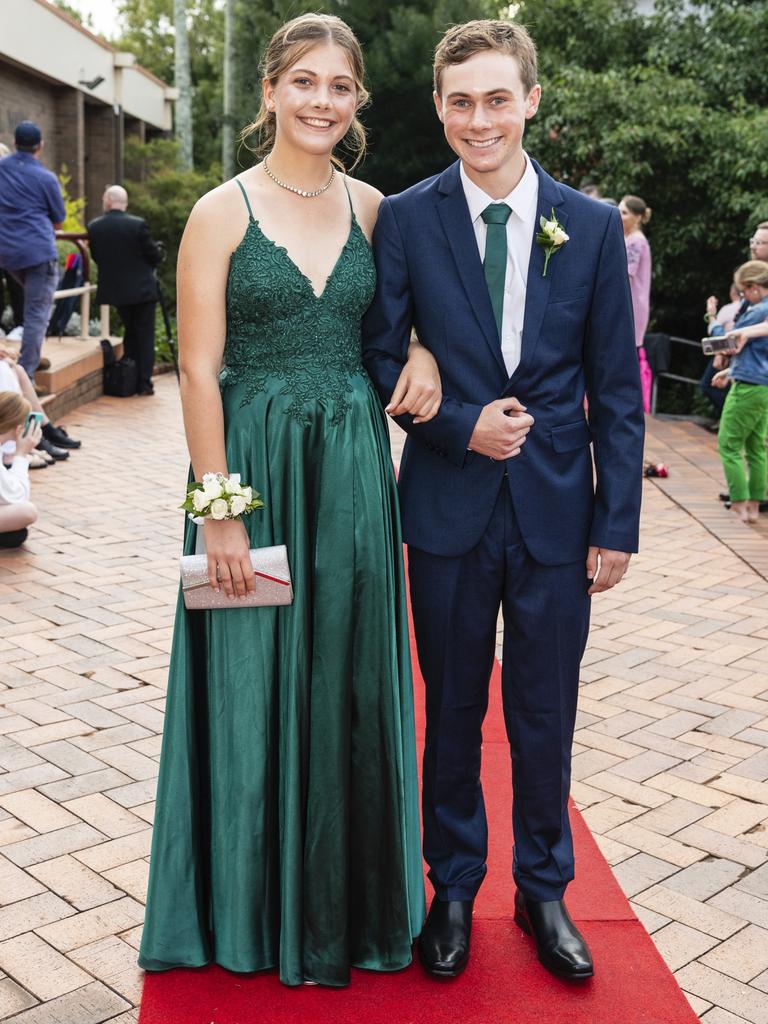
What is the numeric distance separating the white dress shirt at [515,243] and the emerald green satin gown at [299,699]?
0.28 m

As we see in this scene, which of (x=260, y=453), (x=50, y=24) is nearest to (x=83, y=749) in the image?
(x=260, y=453)

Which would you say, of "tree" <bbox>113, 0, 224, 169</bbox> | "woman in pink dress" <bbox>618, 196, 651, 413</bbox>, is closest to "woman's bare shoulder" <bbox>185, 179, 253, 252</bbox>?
"woman in pink dress" <bbox>618, 196, 651, 413</bbox>

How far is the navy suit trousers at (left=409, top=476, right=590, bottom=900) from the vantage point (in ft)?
8.72

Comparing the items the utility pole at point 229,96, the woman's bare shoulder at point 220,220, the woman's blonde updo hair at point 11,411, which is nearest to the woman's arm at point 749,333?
the woman's blonde updo hair at point 11,411

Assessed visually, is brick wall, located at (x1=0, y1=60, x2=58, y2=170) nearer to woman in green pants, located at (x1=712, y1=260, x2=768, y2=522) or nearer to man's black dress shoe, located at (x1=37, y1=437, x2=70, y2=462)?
man's black dress shoe, located at (x1=37, y1=437, x2=70, y2=462)

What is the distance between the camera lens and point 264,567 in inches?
99.6

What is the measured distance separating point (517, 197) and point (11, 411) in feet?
15.6

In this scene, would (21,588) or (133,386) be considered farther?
(133,386)

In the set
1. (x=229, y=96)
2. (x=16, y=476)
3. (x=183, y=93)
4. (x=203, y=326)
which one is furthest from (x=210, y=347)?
(x=229, y=96)

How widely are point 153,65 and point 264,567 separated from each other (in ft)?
150

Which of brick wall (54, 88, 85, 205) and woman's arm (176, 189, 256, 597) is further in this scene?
brick wall (54, 88, 85, 205)

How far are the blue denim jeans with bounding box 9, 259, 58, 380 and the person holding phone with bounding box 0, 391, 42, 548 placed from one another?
103 inches

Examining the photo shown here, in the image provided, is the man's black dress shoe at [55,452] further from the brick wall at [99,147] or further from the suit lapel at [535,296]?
the brick wall at [99,147]

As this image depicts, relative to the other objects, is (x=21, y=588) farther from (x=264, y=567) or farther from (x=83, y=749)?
(x=264, y=567)
